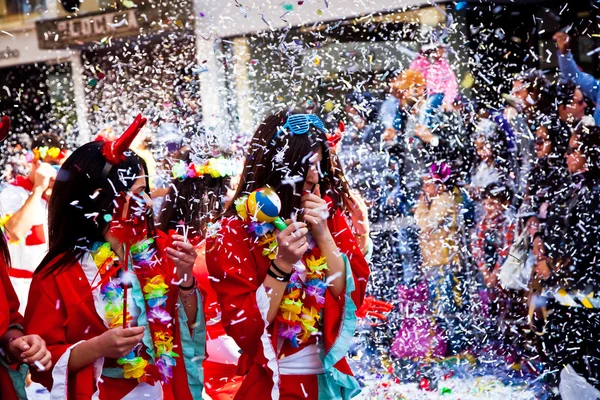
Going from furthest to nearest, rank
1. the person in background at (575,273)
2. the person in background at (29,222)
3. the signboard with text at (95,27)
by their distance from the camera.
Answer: the signboard with text at (95,27) < the person in background at (29,222) < the person in background at (575,273)

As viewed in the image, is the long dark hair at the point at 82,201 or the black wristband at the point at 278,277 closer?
the black wristband at the point at 278,277

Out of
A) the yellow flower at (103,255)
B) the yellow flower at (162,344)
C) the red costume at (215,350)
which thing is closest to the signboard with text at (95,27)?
the red costume at (215,350)

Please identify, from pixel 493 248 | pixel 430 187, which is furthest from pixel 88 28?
pixel 493 248

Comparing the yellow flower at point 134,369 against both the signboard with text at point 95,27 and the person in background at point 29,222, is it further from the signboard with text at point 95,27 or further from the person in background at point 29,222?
the signboard with text at point 95,27

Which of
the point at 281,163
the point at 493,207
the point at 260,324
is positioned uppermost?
the point at 281,163

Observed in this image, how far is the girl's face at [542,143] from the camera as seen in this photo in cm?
626

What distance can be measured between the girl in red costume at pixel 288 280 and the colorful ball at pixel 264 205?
0.04 meters

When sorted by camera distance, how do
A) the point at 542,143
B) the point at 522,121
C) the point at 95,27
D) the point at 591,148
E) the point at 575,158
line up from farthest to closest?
the point at 95,27, the point at 522,121, the point at 542,143, the point at 575,158, the point at 591,148

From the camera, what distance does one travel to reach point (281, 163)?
9.46 feet

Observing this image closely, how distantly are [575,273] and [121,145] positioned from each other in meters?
3.15

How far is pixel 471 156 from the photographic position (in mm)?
6980

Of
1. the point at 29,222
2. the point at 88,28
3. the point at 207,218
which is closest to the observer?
the point at 207,218

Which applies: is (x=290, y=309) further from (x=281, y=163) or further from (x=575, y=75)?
(x=575, y=75)

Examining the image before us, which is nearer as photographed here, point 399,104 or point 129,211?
point 129,211
